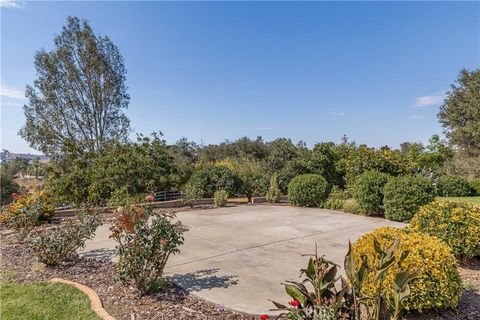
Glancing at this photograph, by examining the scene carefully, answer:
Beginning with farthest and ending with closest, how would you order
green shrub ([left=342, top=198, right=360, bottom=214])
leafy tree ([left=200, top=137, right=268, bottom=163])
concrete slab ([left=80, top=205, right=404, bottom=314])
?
A: 1. leafy tree ([left=200, top=137, right=268, bottom=163])
2. green shrub ([left=342, top=198, right=360, bottom=214])
3. concrete slab ([left=80, top=205, right=404, bottom=314])

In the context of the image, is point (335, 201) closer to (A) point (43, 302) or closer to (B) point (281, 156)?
(B) point (281, 156)

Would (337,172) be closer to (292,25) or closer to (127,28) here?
(292,25)

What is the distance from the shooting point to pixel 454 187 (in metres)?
13.9

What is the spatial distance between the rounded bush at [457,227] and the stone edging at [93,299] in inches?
161

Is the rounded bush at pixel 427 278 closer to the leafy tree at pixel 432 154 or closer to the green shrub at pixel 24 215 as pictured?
the green shrub at pixel 24 215

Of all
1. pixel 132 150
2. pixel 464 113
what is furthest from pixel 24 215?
pixel 464 113

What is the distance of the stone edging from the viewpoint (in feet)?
9.14

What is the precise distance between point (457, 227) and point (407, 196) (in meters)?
3.51

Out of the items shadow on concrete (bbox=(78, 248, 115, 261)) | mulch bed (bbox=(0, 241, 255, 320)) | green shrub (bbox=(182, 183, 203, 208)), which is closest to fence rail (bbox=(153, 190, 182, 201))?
green shrub (bbox=(182, 183, 203, 208))

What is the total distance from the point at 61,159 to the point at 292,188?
517 inches

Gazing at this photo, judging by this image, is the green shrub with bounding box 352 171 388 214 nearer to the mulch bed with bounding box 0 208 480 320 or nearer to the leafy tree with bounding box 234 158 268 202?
the mulch bed with bounding box 0 208 480 320

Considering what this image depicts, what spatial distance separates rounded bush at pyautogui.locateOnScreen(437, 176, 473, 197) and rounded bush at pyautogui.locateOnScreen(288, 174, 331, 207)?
7.86m

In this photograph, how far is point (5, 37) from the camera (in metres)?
6.15

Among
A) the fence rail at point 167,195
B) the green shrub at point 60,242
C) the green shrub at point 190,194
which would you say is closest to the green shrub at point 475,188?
the green shrub at point 190,194
